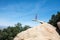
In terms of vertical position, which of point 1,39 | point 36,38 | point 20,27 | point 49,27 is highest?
point 20,27

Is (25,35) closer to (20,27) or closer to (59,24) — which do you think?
(59,24)

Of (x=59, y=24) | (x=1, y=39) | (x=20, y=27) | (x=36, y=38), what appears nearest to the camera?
(x=36, y=38)

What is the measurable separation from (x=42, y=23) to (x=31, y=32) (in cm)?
418

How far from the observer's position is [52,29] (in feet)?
121

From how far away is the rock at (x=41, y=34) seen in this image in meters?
35.0

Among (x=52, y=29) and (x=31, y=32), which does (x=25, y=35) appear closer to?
(x=31, y=32)

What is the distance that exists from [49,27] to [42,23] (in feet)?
8.00

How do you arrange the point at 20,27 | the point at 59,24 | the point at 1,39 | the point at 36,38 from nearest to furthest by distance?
the point at 36,38 → the point at 59,24 → the point at 1,39 → the point at 20,27

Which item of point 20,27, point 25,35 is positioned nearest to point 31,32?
point 25,35

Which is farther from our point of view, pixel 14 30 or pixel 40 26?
pixel 14 30

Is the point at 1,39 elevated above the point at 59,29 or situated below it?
above

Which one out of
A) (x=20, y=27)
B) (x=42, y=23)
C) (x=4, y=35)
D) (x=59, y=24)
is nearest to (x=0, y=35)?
(x=4, y=35)

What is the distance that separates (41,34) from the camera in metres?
35.6

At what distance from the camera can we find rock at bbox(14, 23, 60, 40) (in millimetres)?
35000
